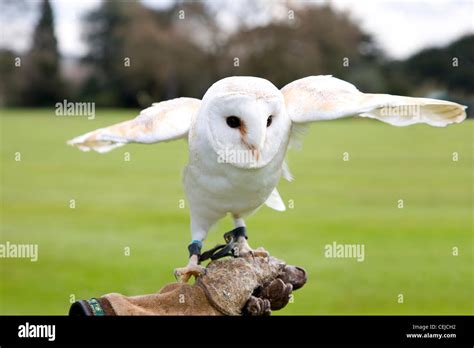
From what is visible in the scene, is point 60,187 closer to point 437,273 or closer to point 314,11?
point 437,273

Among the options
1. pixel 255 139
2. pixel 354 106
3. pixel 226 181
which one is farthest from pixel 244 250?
pixel 354 106

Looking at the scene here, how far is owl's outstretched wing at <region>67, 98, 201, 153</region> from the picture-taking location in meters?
3.34

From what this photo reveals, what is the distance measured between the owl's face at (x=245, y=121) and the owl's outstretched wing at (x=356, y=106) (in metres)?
0.11

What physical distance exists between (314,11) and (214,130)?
37.4 meters

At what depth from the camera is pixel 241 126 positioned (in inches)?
127

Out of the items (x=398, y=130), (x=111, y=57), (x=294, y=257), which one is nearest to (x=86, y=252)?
(x=294, y=257)

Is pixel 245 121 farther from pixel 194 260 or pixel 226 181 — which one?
pixel 194 260

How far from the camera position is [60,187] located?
55.8ft

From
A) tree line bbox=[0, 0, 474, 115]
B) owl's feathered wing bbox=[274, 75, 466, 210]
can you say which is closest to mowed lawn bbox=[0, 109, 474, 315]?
owl's feathered wing bbox=[274, 75, 466, 210]

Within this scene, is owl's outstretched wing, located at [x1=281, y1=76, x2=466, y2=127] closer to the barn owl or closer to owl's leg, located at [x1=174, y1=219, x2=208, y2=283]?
the barn owl

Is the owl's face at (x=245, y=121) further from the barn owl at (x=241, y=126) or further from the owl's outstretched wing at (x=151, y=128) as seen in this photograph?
the owl's outstretched wing at (x=151, y=128)

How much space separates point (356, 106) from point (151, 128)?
81cm

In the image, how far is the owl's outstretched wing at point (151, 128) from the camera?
3344mm

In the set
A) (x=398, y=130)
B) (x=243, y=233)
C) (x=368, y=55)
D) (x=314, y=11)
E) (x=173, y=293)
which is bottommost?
(x=173, y=293)
